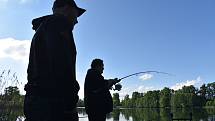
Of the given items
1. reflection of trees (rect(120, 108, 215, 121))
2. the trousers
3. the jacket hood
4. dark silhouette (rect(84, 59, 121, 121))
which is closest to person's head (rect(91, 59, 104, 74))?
dark silhouette (rect(84, 59, 121, 121))

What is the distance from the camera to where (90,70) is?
7.77 metres

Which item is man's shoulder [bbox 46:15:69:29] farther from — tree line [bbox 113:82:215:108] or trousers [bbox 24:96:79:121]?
tree line [bbox 113:82:215:108]

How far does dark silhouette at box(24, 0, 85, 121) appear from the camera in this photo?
3.72 meters

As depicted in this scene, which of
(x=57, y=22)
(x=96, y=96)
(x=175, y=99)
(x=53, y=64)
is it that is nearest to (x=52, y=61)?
(x=53, y=64)

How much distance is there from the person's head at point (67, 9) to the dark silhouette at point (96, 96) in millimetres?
3584

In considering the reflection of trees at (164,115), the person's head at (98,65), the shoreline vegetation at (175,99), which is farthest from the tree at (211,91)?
the person's head at (98,65)

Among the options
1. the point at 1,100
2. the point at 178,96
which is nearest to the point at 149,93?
the point at 178,96

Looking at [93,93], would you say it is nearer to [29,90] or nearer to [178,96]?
[29,90]

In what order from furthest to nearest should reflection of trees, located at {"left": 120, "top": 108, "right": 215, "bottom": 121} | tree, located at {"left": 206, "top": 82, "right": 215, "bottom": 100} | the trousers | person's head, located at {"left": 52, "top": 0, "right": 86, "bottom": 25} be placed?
tree, located at {"left": 206, "top": 82, "right": 215, "bottom": 100}, reflection of trees, located at {"left": 120, "top": 108, "right": 215, "bottom": 121}, person's head, located at {"left": 52, "top": 0, "right": 86, "bottom": 25}, the trousers

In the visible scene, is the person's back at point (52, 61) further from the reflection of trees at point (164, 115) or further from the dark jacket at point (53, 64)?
the reflection of trees at point (164, 115)

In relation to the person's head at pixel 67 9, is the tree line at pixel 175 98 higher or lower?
higher

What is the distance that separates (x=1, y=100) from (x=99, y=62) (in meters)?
3.08

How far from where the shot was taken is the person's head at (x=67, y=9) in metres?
4.00

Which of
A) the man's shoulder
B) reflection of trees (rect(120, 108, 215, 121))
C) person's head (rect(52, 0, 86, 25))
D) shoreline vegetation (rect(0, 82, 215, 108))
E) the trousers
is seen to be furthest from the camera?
shoreline vegetation (rect(0, 82, 215, 108))
